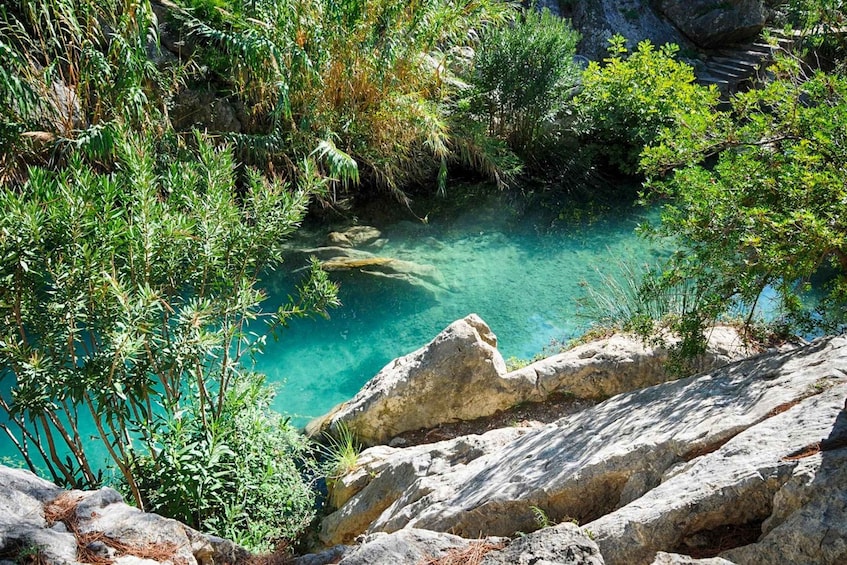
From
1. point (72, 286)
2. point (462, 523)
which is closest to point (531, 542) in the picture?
point (462, 523)

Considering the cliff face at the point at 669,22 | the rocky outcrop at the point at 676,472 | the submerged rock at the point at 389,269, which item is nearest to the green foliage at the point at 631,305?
the rocky outcrop at the point at 676,472

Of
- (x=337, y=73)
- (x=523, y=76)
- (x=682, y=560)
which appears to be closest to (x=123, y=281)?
(x=682, y=560)

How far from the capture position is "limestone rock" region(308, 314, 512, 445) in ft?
18.6

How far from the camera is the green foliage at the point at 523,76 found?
1193 centimetres

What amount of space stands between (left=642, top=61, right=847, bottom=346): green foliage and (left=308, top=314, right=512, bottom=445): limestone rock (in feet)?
6.24

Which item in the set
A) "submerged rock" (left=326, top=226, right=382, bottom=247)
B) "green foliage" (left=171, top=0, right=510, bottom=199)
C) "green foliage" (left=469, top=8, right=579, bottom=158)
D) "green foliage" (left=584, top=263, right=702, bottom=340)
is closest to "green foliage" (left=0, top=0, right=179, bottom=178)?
"green foliage" (left=171, top=0, right=510, bottom=199)

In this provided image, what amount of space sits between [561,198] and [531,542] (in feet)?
34.3

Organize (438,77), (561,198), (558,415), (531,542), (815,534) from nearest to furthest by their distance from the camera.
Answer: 1. (815,534)
2. (531,542)
3. (558,415)
4. (438,77)
5. (561,198)

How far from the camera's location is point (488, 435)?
16.0 ft

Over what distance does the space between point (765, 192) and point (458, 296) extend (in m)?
5.35

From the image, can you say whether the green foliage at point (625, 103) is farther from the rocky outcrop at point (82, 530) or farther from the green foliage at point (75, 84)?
the rocky outcrop at point (82, 530)

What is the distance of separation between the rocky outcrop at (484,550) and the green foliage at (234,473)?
1897mm

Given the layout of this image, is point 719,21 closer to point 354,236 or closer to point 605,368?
point 354,236

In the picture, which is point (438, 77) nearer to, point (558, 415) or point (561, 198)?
point (561, 198)
